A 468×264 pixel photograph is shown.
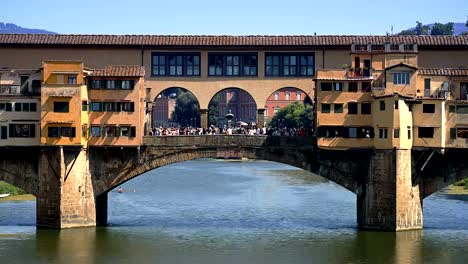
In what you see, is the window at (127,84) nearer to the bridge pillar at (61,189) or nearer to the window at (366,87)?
the bridge pillar at (61,189)

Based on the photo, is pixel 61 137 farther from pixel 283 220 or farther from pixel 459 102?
pixel 459 102

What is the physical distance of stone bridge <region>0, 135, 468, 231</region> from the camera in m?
53.1

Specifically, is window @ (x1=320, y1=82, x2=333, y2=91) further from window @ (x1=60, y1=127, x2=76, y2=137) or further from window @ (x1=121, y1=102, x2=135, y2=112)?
window @ (x1=60, y1=127, x2=76, y2=137)

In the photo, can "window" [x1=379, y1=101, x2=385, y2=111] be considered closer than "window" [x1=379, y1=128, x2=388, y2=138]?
No

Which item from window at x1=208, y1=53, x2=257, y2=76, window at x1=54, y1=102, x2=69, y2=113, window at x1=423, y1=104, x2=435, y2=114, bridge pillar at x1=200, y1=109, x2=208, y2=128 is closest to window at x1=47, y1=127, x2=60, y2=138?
window at x1=54, y1=102, x2=69, y2=113

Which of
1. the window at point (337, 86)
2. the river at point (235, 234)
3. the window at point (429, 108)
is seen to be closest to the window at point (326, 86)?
the window at point (337, 86)

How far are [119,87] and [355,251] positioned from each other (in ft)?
56.8

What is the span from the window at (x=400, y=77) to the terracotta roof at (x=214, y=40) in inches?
196

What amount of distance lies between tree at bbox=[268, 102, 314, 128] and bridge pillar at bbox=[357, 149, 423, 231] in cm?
6247

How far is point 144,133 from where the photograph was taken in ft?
187

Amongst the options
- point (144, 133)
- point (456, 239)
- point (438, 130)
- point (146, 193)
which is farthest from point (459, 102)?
point (146, 193)

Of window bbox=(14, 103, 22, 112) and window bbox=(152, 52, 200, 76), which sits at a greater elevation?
window bbox=(152, 52, 200, 76)

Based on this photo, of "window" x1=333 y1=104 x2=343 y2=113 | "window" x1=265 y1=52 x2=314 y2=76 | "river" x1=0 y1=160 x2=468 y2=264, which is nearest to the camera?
"river" x1=0 y1=160 x2=468 y2=264

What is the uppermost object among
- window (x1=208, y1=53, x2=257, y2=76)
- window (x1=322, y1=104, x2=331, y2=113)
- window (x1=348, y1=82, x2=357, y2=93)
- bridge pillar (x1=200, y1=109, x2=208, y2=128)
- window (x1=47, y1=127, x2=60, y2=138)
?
window (x1=208, y1=53, x2=257, y2=76)
